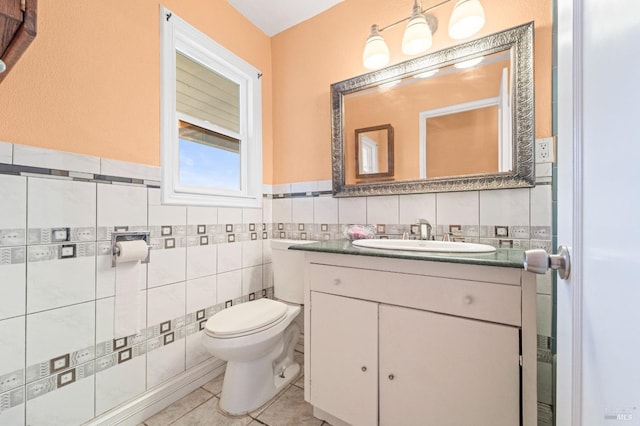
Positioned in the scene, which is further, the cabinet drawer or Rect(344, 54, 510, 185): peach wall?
Rect(344, 54, 510, 185): peach wall

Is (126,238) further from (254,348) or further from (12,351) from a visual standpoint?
(254,348)

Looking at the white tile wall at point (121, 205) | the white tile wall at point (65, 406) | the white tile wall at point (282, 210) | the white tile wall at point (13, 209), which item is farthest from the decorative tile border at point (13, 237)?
the white tile wall at point (282, 210)

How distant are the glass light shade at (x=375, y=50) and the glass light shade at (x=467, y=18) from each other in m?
0.36

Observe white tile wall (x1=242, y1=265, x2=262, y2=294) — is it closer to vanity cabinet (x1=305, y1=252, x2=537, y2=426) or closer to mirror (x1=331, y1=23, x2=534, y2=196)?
vanity cabinet (x1=305, y1=252, x2=537, y2=426)

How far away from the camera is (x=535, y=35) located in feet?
4.05

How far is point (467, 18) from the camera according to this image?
4.18 ft

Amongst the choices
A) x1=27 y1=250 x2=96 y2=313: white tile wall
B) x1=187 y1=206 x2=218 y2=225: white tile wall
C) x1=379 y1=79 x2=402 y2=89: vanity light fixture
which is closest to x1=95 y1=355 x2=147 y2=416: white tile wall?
x1=27 y1=250 x2=96 y2=313: white tile wall

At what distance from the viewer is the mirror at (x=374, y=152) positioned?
5.31 feet

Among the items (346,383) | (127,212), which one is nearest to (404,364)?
(346,383)

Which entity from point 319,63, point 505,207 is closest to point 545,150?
point 505,207

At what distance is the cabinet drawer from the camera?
866mm

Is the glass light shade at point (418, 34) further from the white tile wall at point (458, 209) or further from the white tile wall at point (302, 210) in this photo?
the white tile wall at point (302, 210)

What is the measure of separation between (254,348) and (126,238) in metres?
0.83
